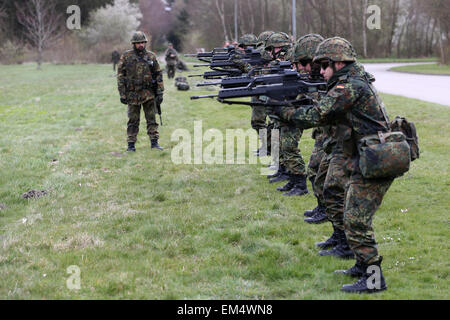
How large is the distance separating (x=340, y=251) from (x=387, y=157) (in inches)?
63.9

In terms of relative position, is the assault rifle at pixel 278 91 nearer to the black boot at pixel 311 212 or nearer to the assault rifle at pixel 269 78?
the assault rifle at pixel 269 78

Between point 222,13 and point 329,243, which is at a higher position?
point 222,13

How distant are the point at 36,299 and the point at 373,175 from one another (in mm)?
3274

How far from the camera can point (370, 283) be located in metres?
4.80

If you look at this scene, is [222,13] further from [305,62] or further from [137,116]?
[305,62]

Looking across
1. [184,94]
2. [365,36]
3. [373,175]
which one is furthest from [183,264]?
[365,36]

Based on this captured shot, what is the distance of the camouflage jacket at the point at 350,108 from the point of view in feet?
15.6

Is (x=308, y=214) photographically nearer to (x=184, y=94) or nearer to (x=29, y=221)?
(x=29, y=221)

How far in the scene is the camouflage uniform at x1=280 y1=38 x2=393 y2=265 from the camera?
476 cm

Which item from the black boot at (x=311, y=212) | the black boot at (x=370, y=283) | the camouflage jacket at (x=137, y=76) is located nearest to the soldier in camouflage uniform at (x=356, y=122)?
the black boot at (x=370, y=283)

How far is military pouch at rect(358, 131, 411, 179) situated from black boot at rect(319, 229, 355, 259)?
4.56ft

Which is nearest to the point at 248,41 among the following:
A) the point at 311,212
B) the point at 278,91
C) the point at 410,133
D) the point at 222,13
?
the point at 311,212

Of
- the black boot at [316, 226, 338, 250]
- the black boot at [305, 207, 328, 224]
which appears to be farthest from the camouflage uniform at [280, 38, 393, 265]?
the black boot at [305, 207, 328, 224]

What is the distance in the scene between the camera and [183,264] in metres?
5.53
